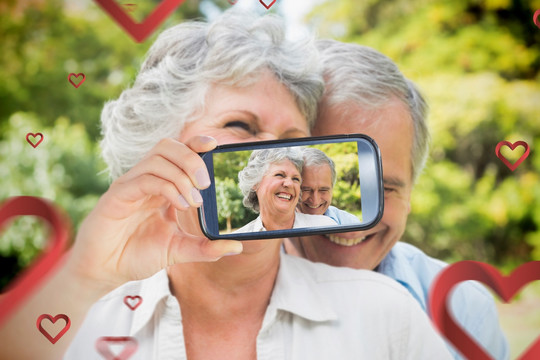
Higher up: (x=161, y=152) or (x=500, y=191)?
(x=161, y=152)

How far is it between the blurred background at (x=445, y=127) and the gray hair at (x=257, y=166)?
3.25ft

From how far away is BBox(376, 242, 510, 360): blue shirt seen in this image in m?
1.09

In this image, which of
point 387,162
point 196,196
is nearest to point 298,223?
point 196,196

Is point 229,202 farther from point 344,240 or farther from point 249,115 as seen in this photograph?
point 344,240

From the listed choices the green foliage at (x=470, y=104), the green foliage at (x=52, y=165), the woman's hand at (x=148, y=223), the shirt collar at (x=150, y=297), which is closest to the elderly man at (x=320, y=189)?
the woman's hand at (x=148, y=223)

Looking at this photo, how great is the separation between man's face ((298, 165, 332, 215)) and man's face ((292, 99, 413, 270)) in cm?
29

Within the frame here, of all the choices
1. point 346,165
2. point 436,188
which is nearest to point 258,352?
point 346,165

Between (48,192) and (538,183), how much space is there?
79.3 inches

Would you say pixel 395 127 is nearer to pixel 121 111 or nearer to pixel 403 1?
pixel 121 111

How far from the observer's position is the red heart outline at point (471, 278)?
988 mm

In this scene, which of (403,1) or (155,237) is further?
(403,1)

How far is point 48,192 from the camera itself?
2.04 metres

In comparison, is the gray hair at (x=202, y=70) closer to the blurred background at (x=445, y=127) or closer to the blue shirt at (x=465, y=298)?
the blue shirt at (x=465, y=298)

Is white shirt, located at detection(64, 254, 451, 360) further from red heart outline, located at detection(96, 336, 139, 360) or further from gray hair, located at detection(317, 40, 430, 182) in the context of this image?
gray hair, located at detection(317, 40, 430, 182)
